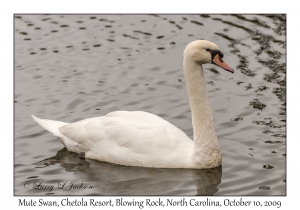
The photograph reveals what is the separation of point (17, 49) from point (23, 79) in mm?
1947

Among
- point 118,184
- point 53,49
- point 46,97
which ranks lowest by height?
point 118,184

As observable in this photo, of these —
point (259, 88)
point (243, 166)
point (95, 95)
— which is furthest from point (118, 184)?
point (259, 88)

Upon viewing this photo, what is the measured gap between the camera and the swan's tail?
39.4ft

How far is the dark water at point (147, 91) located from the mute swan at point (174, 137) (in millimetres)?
180

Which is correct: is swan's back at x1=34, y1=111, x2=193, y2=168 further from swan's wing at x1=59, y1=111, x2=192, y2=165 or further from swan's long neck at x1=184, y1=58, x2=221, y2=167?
swan's long neck at x1=184, y1=58, x2=221, y2=167

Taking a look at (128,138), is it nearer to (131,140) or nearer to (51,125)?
(131,140)

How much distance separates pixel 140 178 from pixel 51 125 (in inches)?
90.4

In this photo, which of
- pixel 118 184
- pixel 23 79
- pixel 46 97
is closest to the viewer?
pixel 118 184

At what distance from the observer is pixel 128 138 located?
438 inches

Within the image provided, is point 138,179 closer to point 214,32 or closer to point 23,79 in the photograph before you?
point 23,79

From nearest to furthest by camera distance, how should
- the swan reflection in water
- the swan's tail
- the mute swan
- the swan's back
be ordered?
the swan reflection in water
the mute swan
the swan's back
the swan's tail

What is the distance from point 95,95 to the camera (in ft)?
47.0

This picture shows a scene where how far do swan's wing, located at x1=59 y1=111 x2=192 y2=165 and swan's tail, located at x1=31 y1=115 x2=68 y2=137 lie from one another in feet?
0.75

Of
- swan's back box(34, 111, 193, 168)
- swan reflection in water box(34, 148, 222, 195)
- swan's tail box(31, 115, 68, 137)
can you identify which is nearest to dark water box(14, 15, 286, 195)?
swan reflection in water box(34, 148, 222, 195)
